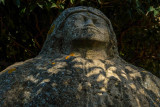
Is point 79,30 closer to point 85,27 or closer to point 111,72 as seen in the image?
point 85,27

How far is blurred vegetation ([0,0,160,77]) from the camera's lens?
590cm

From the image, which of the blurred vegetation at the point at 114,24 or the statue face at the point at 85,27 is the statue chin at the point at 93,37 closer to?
the statue face at the point at 85,27

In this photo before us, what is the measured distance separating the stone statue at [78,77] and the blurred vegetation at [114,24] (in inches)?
88.9

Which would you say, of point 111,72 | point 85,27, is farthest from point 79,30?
point 111,72

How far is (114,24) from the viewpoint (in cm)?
664

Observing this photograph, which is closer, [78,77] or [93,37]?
[78,77]

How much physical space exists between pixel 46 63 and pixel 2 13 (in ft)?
11.7

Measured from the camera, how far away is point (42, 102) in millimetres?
2420

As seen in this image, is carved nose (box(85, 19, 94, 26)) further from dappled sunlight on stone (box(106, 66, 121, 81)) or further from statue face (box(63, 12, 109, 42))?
dappled sunlight on stone (box(106, 66, 121, 81))

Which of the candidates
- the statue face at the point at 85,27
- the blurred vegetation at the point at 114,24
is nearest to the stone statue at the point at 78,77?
the statue face at the point at 85,27

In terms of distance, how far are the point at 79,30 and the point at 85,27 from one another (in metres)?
0.09

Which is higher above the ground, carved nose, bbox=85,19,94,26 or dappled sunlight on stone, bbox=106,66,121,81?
carved nose, bbox=85,19,94,26

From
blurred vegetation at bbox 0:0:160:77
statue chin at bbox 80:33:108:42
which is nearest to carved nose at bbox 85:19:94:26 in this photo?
statue chin at bbox 80:33:108:42


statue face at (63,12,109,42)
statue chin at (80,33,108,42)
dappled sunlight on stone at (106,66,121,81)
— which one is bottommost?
dappled sunlight on stone at (106,66,121,81)
